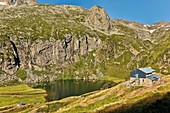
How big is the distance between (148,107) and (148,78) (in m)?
45.7

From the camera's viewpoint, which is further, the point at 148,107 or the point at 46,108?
the point at 46,108

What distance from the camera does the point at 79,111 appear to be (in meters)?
89.9

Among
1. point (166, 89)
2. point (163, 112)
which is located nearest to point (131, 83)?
point (166, 89)

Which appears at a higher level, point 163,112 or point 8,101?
point 163,112

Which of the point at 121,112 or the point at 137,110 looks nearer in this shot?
the point at 137,110

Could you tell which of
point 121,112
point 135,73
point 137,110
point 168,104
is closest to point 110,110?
point 121,112

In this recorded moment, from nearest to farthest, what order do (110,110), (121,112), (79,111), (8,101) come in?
(121,112) < (110,110) < (79,111) < (8,101)

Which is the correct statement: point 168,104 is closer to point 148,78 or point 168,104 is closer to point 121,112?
point 121,112

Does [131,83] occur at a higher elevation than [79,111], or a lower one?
higher

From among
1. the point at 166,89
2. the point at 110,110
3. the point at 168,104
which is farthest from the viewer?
the point at 166,89

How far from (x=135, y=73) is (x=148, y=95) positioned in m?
38.8

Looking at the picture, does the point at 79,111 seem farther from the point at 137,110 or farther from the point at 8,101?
the point at 8,101

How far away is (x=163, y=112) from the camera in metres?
58.2

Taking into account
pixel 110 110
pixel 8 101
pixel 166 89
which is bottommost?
pixel 8 101
